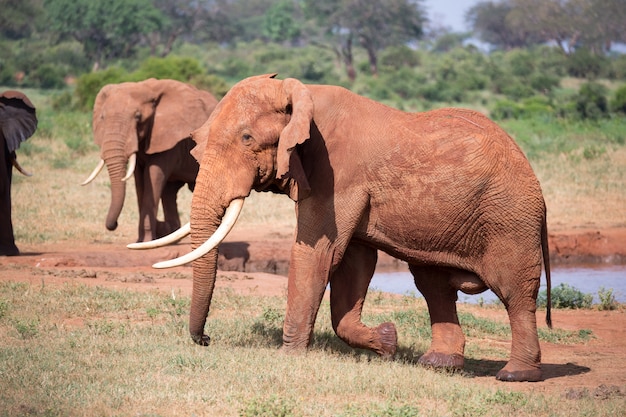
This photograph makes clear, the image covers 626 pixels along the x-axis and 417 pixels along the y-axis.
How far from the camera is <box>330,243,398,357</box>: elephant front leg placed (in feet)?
26.2

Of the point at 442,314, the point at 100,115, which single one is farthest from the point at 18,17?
the point at 442,314

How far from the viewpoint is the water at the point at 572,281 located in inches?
517

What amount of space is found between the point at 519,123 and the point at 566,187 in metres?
8.58

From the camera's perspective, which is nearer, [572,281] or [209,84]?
A: [572,281]

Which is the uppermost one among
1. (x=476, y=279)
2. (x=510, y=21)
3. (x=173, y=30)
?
(x=510, y=21)

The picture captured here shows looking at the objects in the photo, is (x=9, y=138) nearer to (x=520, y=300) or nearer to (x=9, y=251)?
(x=9, y=251)

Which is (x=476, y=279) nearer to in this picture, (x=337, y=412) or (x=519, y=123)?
(x=337, y=412)

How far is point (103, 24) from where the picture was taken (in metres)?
48.3

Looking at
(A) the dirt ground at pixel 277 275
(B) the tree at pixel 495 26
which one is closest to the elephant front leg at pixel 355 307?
(A) the dirt ground at pixel 277 275

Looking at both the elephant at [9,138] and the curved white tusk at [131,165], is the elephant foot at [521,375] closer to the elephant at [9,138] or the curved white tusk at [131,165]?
the curved white tusk at [131,165]

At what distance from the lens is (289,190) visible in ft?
24.9

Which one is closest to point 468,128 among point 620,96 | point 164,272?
point 164,272

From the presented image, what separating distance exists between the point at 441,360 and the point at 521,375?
24.6 inches

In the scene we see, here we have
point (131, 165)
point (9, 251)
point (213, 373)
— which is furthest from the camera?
point (131, 165)
